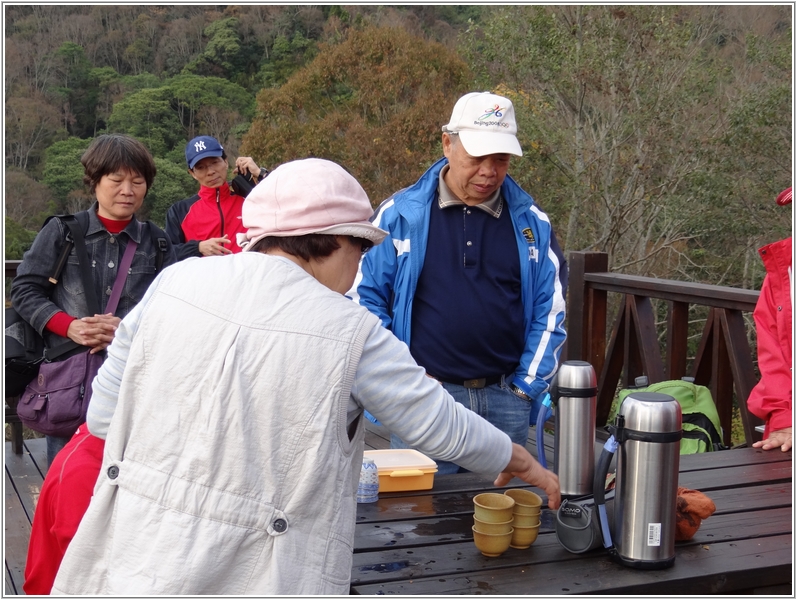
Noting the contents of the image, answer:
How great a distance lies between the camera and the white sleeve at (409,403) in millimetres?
1247

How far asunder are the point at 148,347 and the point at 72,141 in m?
18.6

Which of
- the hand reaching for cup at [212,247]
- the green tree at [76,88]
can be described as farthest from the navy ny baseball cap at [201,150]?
the green tree at [76,88]

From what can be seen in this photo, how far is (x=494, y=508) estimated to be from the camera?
1587 millimetres

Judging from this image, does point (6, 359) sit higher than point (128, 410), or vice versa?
point (128, 410)

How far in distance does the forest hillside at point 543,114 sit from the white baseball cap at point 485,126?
944 centimetres

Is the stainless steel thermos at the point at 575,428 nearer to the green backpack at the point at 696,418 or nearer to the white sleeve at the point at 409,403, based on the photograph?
the white sleeve at the point at 409,403

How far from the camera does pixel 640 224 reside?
12.4 metres

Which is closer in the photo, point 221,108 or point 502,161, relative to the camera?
point 502,161

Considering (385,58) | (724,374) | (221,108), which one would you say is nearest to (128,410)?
(724,374)

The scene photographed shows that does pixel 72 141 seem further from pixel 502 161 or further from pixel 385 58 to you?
pixel 502 161

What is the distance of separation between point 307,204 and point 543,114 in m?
11.6

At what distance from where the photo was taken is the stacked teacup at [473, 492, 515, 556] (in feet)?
5.20

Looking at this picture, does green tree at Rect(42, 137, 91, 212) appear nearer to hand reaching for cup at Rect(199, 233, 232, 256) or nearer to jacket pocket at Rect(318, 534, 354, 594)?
hand reaching for cup at Rect(199, 233, 232, 256)

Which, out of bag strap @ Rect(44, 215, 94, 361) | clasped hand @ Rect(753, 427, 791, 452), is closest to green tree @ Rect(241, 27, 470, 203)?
bag strap @ Rect(44, 215, 94, 361)
